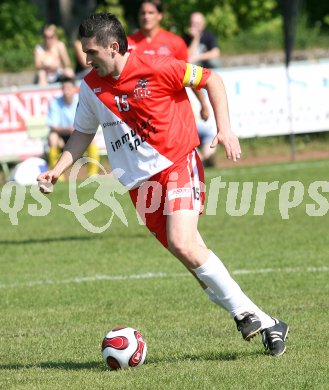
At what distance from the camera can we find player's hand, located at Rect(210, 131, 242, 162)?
5961 mm

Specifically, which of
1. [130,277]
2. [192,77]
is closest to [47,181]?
[192,77]

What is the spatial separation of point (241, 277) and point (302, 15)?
85.9 feet

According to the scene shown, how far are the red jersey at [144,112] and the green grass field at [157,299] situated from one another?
113 centimetres

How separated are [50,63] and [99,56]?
12.9m

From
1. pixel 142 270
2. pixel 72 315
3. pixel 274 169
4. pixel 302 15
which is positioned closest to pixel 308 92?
pixel 274 169

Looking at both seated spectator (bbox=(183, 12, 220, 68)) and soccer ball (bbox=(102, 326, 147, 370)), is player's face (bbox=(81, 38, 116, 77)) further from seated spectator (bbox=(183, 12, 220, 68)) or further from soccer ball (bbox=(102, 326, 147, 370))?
seated spectator (bbox=(183, 12, 220, 68))

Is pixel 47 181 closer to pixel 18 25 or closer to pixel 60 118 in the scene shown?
pixel 60 118

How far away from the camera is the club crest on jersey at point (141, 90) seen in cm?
626

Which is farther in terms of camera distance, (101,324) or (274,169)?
(274,169)

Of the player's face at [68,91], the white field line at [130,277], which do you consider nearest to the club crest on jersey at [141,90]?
the white field line at [130,277]

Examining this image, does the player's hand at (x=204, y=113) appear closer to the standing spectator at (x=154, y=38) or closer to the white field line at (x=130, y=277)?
the white field line at (x=130, y=277)

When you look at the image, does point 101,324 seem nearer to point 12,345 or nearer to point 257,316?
point 12,345

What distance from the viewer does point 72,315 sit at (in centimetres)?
786

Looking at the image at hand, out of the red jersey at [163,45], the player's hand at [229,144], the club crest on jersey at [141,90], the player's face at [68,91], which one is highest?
the club crest on jersey at [141,90]
